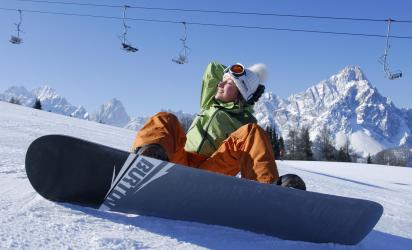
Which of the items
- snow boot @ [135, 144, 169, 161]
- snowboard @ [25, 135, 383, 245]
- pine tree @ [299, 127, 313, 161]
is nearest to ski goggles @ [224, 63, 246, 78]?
snow boot @ [135, 144, 169, 161]

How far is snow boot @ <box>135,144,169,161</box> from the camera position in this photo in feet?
6.94

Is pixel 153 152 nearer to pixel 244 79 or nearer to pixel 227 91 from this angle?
pixel 227 91

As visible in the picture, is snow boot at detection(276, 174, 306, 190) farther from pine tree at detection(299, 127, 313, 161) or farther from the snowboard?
pine tree at detection(299, 127, 313, 161)

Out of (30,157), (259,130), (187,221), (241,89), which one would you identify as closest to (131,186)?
(187,221)

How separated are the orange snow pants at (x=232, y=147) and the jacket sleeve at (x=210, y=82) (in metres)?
0.95

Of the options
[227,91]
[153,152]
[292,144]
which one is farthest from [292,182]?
[292,144]

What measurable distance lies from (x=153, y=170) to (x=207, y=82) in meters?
1.81

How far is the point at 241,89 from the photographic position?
10.8 ft

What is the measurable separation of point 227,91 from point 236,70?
19 cm

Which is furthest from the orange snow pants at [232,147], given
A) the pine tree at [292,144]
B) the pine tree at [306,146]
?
the pine tree at [292,144]

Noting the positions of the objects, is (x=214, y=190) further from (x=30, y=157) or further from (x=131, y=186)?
(x=30, y=157)

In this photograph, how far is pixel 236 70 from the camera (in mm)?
3346

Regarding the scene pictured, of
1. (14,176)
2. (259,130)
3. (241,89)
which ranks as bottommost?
(14,176)

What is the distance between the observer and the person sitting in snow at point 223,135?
2252 millimetres
